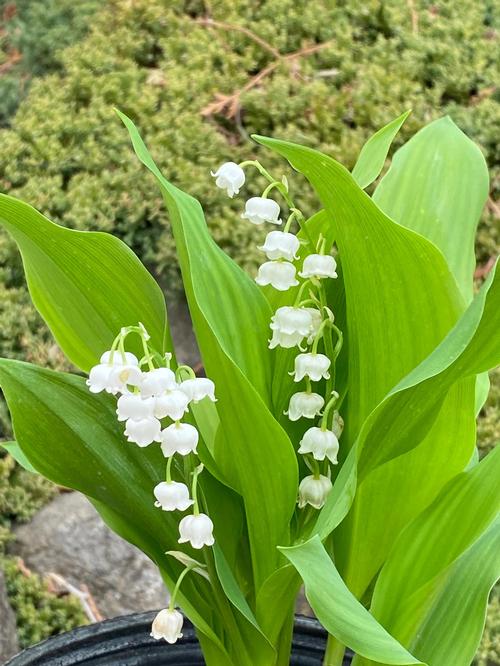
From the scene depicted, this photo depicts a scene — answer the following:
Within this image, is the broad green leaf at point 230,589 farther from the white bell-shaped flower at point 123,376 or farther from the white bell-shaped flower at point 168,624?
the white bell-shaped flower at point 123,376

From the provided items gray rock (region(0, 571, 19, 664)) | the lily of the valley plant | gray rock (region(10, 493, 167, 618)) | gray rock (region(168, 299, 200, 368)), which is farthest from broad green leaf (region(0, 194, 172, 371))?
gray rock (region(168, 299, 200, 368))

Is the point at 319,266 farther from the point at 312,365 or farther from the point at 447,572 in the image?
the point at 447,572

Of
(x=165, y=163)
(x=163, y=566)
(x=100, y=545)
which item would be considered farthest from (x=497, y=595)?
(x=165, y=163)

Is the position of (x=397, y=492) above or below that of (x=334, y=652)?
above

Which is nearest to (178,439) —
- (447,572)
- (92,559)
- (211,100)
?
(447,572)

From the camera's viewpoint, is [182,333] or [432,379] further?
[182,333]

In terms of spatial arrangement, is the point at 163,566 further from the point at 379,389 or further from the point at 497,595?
the point at 497,595

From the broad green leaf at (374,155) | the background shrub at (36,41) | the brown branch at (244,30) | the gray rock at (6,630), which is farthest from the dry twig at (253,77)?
the broad green leaf at (374,155)
